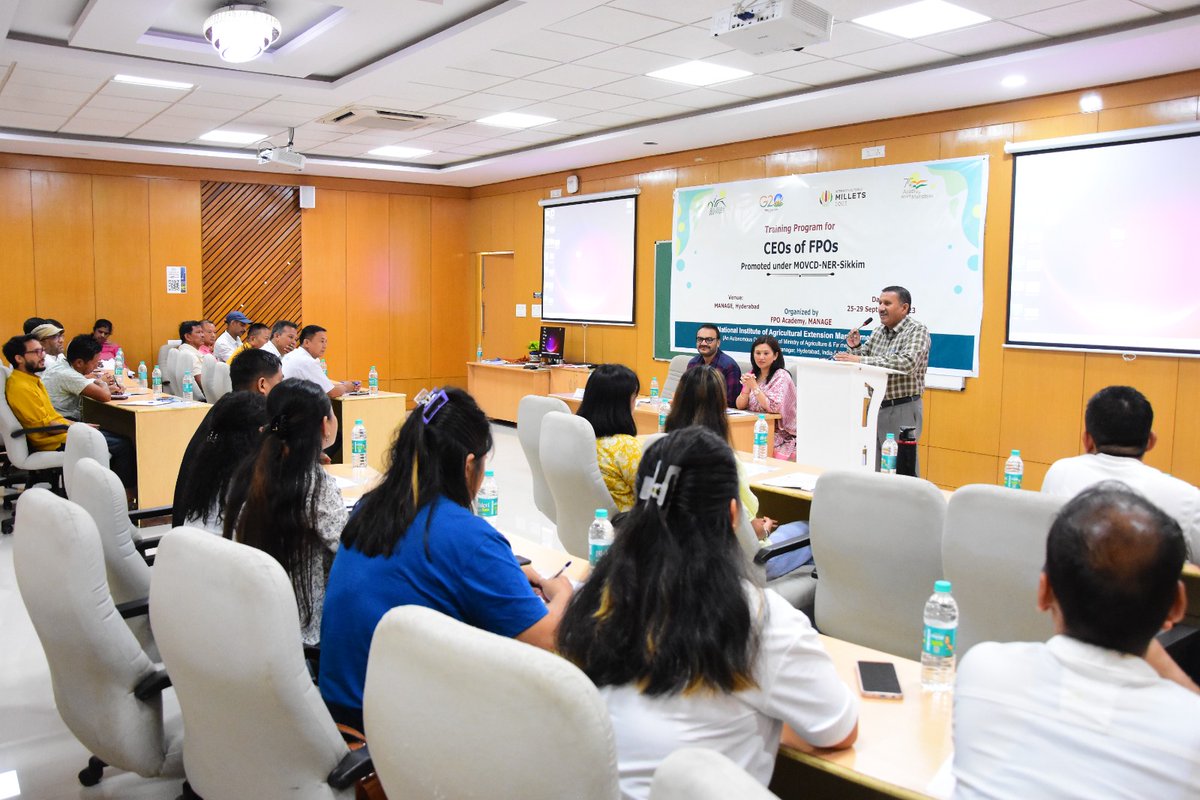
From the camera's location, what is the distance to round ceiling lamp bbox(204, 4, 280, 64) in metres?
5.08

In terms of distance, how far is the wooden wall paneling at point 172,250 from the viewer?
423 inches

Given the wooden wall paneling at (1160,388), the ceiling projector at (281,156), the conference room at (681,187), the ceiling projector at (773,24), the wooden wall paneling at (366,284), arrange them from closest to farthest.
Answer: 1. the ceiling projector at (773,24)
2. the conference room at (681,187)
3. the wooden wall paneling at (1160,388)
4. the ceiling projector at (281,156)
5. the wooden wall paneling at (366,284)

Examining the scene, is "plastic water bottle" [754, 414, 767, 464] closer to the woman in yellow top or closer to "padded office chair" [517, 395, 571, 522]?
"padded office chair" [517, 395, 571, 522]

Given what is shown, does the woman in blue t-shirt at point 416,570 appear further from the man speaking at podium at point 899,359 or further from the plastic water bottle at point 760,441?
the man speaking at podium at point 899,359

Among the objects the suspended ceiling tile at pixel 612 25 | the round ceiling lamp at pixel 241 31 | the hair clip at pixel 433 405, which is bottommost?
the hair clip at pixel 433 405

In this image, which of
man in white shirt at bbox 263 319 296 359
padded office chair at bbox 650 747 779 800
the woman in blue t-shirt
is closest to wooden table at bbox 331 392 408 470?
man in white shirt at bbox 263 319 296 359

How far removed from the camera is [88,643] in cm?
213

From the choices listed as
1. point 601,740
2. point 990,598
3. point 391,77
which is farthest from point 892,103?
point 601,740

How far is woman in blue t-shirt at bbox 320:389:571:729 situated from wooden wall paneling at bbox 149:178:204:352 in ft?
32.7

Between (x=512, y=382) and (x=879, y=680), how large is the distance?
8.91 meters

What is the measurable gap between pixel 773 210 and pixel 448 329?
19.8ft

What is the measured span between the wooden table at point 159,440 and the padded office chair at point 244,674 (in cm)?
504

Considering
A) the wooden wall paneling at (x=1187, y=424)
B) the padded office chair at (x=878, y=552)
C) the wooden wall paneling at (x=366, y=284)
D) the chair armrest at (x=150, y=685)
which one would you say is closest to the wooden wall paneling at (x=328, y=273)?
the wooden wall paneling at (x=366, y=284)

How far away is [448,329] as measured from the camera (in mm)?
12805
